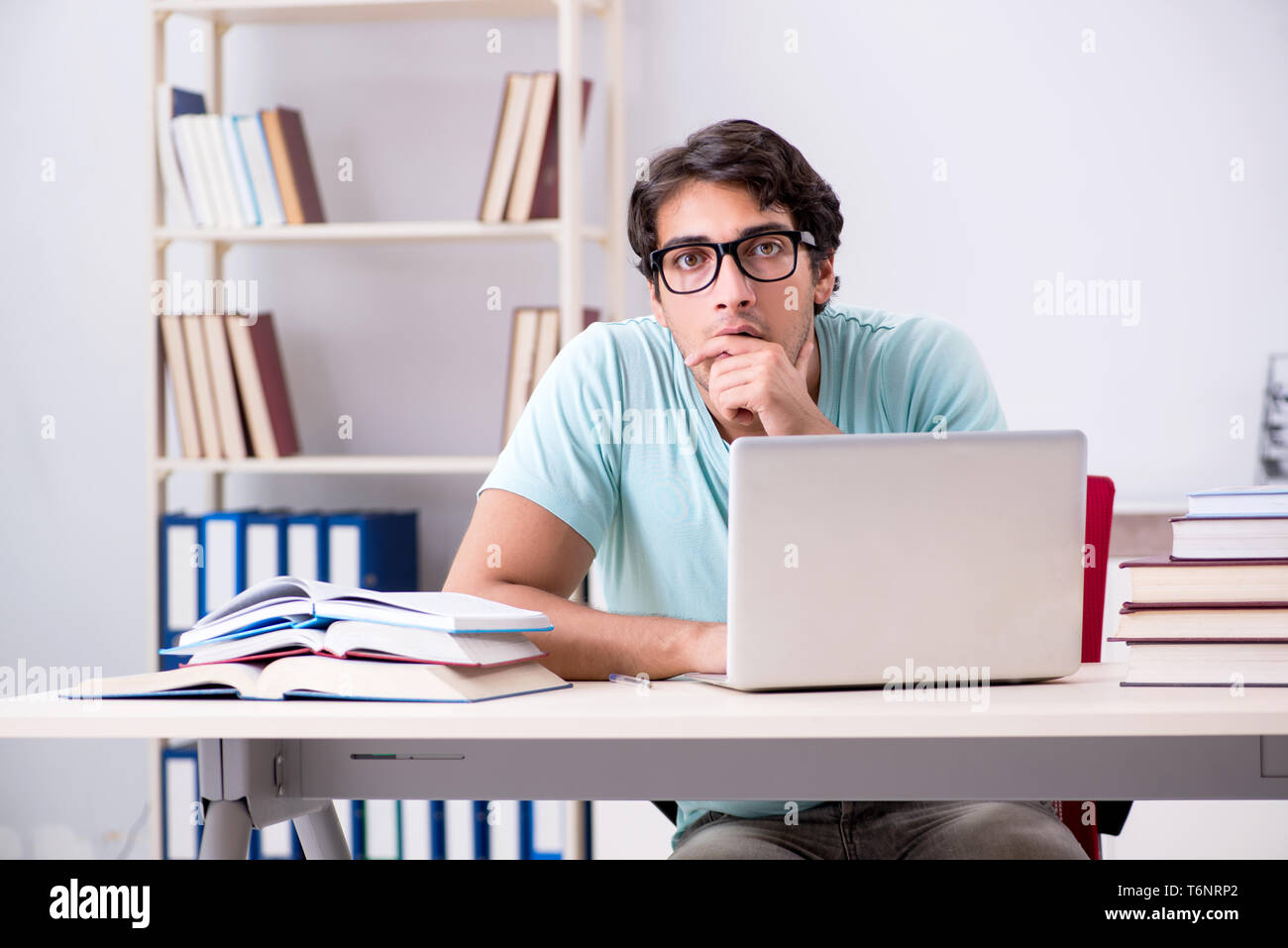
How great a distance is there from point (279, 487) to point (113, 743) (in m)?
0.76

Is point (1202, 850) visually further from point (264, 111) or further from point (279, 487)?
point (264, 111)

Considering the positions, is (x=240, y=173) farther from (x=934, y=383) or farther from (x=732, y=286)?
(x=934, y=383)

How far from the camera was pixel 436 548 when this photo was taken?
113 inches

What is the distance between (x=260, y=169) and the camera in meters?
2.54

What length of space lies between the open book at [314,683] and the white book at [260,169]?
1761mm

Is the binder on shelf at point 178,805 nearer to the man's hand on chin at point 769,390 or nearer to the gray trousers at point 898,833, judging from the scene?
the gray trousers at point 898,833

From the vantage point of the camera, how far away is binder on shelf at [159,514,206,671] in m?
2.56

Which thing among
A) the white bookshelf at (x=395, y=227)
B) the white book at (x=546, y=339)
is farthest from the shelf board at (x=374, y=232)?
the white book at (x=546, y=339)

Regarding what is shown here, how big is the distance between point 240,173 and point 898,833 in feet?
6.43

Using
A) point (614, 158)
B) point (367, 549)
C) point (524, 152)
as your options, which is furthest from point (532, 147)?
point (367, 549)

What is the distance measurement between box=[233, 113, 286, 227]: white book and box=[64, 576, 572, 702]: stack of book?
1.68 m

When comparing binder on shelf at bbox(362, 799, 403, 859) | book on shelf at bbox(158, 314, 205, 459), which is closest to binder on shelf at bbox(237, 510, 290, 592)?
book on shelf at bbox(158, 314, 205, 459)

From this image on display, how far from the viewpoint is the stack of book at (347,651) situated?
3.14 ft
